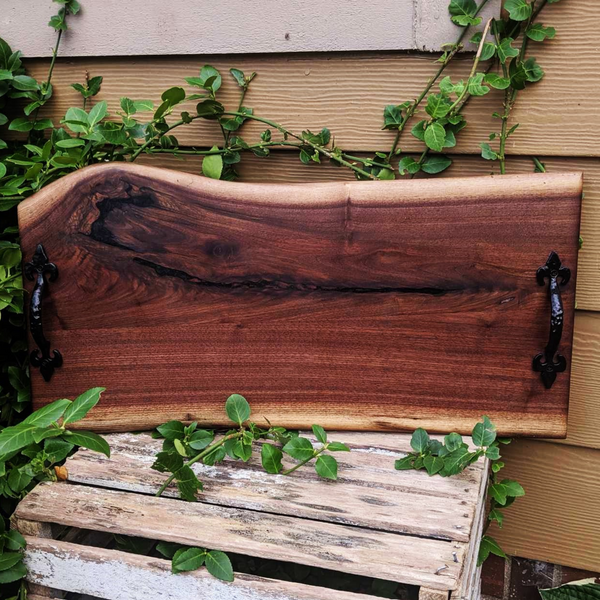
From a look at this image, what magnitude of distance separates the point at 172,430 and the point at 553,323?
71 centimetres

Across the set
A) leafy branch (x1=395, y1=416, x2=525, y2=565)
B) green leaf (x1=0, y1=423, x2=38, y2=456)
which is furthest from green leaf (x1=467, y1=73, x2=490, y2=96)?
green leaf (x1=0, y1=423, x2=38, y2=456)

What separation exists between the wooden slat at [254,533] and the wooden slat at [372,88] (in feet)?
2.49

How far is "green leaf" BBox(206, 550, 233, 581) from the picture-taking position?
88 cm

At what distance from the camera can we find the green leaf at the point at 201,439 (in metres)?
1.11

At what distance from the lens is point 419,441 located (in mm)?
1067

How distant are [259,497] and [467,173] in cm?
75

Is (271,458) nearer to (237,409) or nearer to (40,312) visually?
(237,409)

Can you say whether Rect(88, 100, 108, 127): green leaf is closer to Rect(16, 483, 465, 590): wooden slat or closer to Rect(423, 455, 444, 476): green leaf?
Rect(16, 483, 465, 590): wooden slat

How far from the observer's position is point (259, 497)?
0.99 meters

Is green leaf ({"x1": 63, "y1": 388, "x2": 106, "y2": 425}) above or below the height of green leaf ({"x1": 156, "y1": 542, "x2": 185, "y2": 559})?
above

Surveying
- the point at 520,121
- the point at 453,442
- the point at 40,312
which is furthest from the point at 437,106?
the point at 40,312

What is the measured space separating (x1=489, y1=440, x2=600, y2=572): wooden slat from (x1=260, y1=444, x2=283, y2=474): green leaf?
61 centimetres

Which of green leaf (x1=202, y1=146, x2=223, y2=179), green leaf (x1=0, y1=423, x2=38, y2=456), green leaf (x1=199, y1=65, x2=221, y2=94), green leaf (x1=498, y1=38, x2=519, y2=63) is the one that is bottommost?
green leaf (x1=0, y1=423, x2=38, y2=456)

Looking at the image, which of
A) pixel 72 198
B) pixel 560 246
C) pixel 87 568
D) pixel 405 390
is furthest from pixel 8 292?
pixel 560 246
